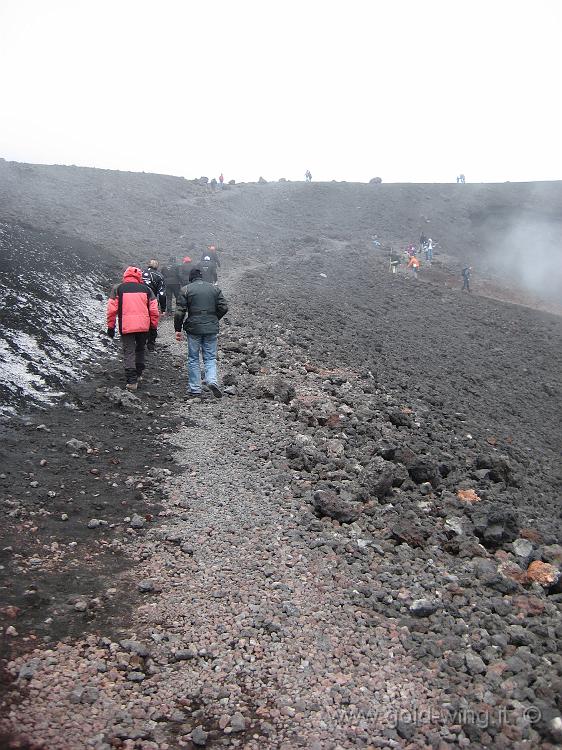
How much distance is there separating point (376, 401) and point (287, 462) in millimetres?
2784

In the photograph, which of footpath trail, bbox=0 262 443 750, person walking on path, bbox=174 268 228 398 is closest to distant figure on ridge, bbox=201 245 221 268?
person walking on path, bbox=174 268 228 398

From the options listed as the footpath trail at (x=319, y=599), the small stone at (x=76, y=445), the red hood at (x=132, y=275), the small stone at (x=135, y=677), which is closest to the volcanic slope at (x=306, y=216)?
the red hood at (x=132, y=275)

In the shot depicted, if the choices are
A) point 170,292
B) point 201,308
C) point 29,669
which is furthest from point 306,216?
point 29,669

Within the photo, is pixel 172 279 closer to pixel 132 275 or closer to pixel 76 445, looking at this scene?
pixel 132 275

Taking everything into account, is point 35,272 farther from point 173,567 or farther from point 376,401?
point 173,567

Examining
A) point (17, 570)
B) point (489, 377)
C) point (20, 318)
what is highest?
point (20, 318)

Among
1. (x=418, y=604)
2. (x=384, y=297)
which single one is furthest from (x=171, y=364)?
(x=384, y=297)

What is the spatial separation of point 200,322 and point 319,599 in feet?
15.9

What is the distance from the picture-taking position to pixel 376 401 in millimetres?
8969

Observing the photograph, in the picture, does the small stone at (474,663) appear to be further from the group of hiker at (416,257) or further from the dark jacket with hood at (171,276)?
the group of hiker at (416,257)

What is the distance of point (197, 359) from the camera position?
8602 millimetres

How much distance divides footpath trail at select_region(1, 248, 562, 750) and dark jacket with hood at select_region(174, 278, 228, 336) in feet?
3.01

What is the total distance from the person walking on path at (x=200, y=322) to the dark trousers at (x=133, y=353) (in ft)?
1.66

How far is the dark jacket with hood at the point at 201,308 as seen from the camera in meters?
8.45
